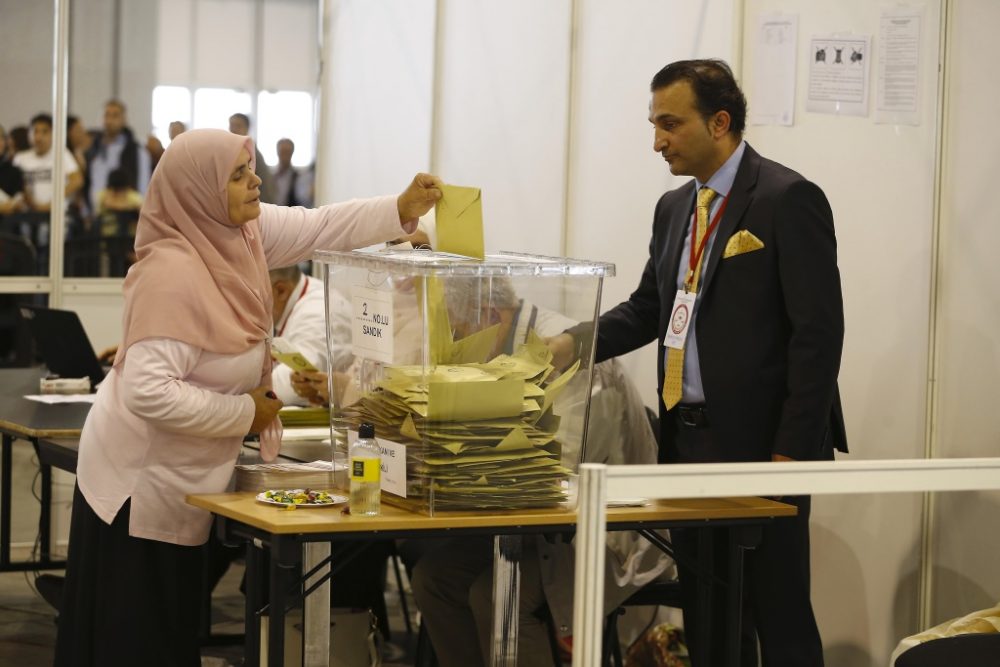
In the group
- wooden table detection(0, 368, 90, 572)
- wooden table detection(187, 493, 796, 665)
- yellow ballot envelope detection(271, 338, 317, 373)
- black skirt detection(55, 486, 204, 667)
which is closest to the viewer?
wooden table detection(187, 493, 796, 665)

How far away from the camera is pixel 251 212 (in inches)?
108

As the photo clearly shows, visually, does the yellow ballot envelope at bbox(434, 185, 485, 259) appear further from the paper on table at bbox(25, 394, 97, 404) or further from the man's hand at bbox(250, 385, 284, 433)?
the paper on table at bbox(25, 394, 97, 404)

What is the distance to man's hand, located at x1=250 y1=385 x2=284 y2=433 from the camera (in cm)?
275

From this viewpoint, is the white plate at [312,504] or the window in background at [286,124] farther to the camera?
the window in background at [286,124]

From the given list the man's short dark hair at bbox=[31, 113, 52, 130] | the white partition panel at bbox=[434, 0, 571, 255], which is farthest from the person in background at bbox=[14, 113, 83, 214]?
the white partition panel at bbox=[434, 0, 571, 255]

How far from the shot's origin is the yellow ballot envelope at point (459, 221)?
2.48 m

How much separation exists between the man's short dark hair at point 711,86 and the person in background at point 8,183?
4.44 m

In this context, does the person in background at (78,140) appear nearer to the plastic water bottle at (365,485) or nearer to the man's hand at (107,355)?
the man's hand at (107,355)

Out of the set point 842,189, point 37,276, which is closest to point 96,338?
point 37,276

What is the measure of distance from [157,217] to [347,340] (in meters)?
0.51

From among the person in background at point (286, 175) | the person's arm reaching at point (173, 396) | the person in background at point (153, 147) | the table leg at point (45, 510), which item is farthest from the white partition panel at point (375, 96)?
the person's arm reaching at point (173, 396)

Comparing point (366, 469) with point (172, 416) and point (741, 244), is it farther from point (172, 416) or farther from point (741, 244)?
point (741, 244)

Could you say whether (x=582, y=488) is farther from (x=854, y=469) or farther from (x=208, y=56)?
(x=208, y=56)

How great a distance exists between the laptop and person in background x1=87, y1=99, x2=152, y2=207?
207 centimetres
